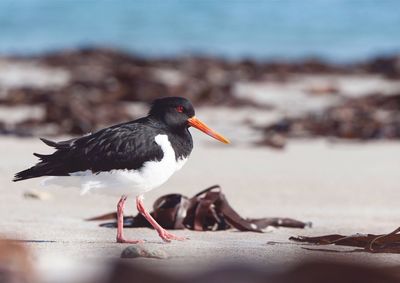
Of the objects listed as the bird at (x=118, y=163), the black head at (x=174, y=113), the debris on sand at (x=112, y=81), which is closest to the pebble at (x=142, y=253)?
the bird at (x=118, y=163)

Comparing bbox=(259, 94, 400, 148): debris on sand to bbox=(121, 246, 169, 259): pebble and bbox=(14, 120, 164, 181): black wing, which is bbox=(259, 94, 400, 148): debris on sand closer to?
bbox=(14, 120, 164, 181): black wing

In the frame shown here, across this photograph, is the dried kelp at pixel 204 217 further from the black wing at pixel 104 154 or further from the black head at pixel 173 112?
the black wing at pixel 104 154

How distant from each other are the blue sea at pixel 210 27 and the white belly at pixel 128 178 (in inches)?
628

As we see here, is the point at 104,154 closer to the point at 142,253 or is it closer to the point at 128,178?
the point at 128,178

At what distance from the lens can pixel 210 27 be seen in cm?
2706

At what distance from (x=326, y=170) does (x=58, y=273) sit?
16.4ft

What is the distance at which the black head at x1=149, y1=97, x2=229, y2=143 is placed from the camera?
14.8 feet

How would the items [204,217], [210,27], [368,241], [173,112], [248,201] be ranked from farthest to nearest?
[210,27], [248,201], [204,217], [173,112], [368,241]

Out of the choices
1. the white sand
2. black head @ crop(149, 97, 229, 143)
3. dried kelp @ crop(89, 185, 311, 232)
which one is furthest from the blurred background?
black head @ crop(149, 97, 229, 143)

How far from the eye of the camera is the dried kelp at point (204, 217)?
462cm

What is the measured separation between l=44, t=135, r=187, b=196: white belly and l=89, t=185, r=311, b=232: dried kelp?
18.8 inches

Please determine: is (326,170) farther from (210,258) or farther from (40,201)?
(210,258)

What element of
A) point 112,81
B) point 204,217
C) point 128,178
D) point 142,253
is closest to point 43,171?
point 128,178

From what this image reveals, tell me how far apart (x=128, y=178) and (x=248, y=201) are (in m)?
1.64
